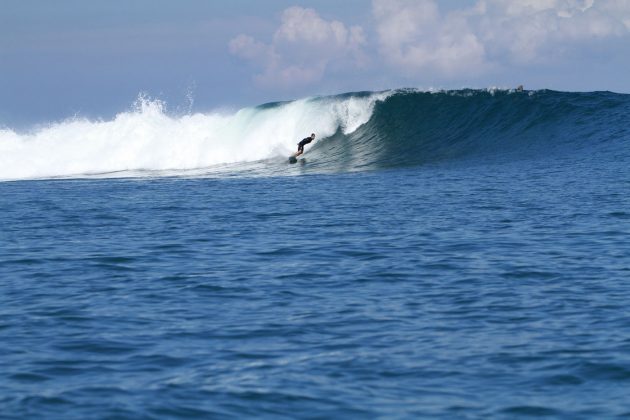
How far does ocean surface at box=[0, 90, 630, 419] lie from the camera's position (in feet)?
27.2

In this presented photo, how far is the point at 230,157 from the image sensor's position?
134 feet

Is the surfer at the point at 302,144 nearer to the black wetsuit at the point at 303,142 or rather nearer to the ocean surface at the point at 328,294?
the black wetsuit at the point at 303,142

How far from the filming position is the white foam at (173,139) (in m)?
40.6

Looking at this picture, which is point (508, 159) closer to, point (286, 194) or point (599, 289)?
point (286, 194)

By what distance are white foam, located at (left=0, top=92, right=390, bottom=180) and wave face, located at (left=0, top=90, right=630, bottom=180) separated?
44 millimetres

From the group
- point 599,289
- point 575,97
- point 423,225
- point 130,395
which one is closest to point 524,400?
point 130,395

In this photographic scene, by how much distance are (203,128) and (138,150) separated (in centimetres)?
356

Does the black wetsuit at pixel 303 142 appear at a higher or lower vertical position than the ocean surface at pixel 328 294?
higher

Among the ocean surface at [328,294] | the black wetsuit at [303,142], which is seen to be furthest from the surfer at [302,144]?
the ocean surface at [328,294]

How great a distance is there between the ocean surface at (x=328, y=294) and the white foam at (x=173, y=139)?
10.7 metres

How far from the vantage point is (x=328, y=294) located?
39.8 feet

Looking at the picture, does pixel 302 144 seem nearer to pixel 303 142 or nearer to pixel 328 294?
pixel 303 142

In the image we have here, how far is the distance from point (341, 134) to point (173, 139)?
7.87 m

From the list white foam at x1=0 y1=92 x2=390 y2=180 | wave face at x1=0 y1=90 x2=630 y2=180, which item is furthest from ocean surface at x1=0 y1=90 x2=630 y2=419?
white foam at x1=0 y1=92 x2=390 y2=180
